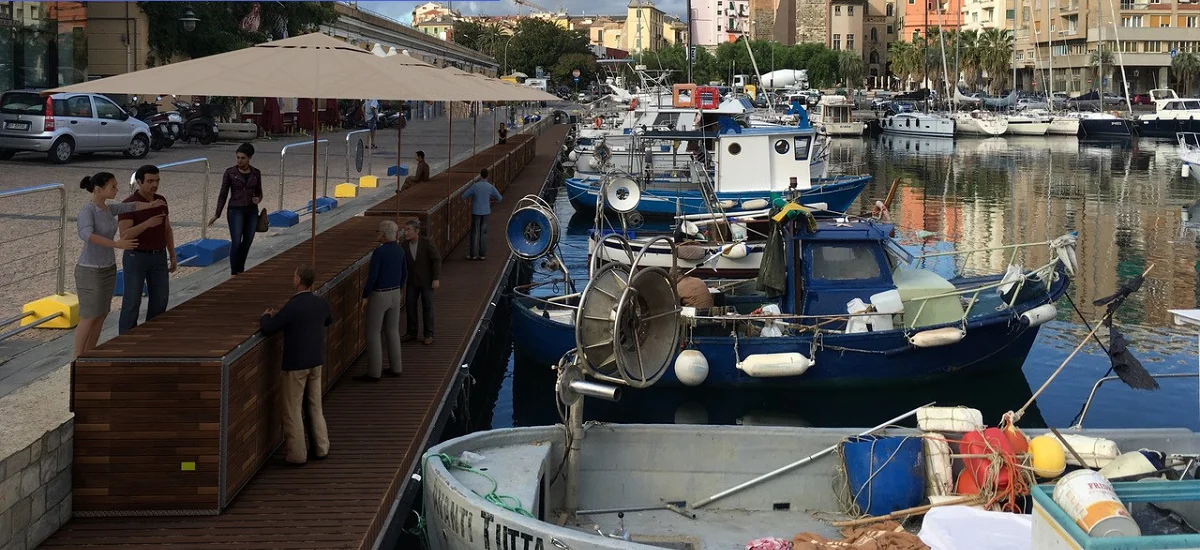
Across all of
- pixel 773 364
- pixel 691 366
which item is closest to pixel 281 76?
pixel 691 366

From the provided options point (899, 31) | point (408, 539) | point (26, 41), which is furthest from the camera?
point (899, 31)

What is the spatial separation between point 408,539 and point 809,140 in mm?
20890

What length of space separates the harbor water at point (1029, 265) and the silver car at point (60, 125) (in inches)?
426

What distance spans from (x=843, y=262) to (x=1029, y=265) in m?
13.0

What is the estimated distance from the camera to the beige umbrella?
10.1 metres

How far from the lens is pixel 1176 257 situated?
30594 mm

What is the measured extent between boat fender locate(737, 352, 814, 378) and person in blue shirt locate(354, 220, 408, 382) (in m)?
5.07

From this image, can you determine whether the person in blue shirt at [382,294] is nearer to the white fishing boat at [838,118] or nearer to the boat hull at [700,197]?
the boat hull at [700,197]

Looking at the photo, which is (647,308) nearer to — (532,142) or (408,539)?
(408,539)

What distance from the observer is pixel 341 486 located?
948 cm

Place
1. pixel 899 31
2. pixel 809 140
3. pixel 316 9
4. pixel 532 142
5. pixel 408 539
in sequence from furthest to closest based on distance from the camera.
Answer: pixel 899 31
pixel 316 9
pixel 532 142
pixel 809 140
pixel 408 539

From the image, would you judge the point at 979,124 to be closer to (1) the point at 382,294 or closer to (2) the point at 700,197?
(2) the point at 700,197

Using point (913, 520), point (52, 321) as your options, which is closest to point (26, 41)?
point (52, 321)

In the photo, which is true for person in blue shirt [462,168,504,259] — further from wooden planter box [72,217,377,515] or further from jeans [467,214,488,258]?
wooden planter box [72,217,377,515]
